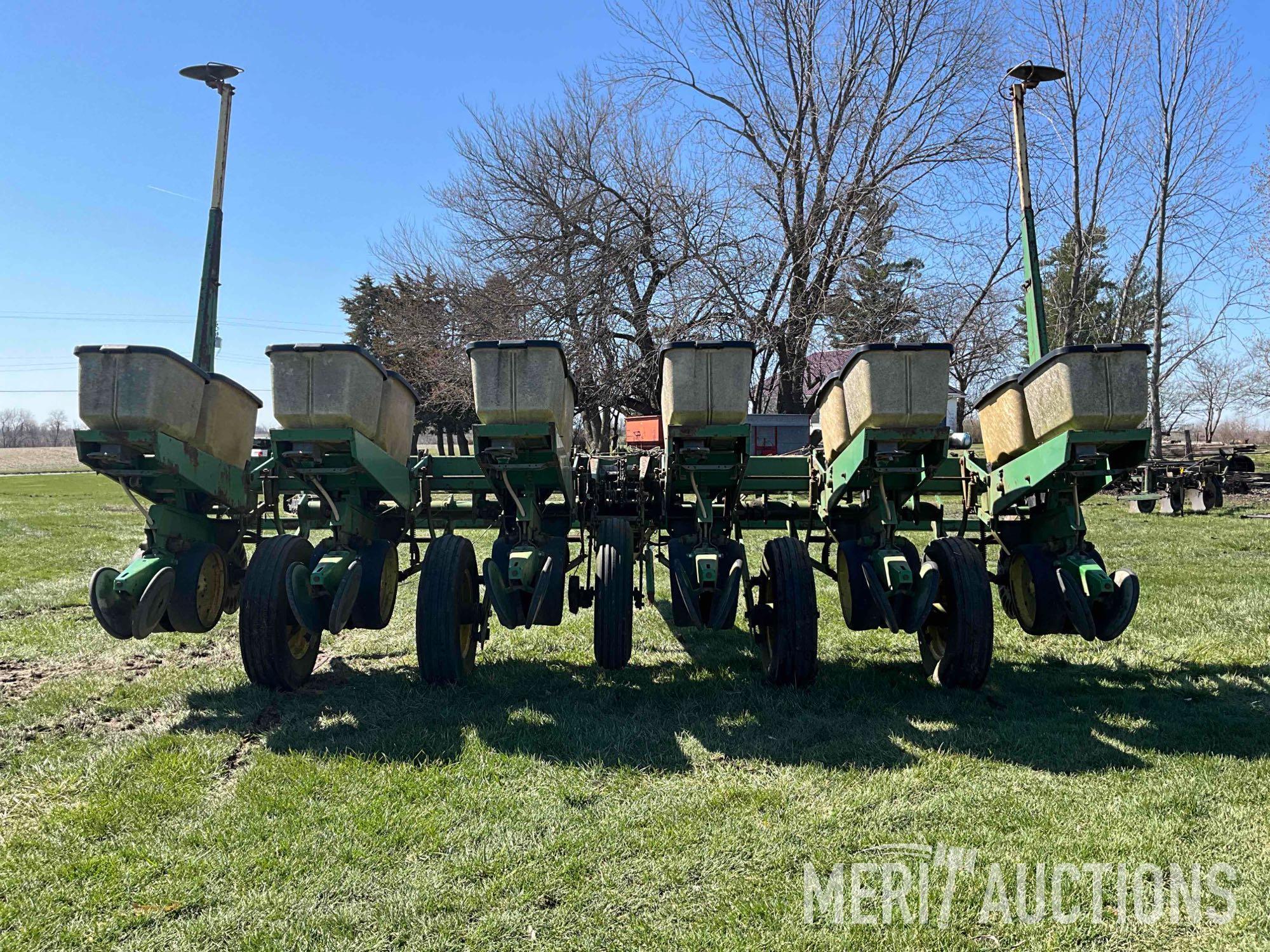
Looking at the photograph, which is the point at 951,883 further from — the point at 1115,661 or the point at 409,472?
the point at 409,472

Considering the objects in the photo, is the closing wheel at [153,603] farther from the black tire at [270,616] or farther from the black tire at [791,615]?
the black tire at [791,615]

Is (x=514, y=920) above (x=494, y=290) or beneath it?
beneath

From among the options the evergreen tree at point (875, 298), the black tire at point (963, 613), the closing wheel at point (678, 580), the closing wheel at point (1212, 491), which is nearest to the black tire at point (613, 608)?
the closing wheel at point (678, 580)

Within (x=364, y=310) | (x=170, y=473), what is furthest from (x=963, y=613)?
(x=364, y=310)

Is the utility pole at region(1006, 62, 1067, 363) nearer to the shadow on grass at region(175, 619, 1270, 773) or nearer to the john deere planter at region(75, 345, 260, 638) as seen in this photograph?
the shadow on grass at region(175, 619, 1270, 773)

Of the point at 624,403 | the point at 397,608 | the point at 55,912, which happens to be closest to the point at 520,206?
the point at 624,403

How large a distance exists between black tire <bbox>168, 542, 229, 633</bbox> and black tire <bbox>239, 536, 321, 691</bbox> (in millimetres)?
625

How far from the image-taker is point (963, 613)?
16.8 ft

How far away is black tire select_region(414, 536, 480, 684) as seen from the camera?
522 centimetres

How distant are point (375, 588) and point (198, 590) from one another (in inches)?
48.3

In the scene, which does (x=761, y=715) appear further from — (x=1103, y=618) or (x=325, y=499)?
(x=325, y=499)

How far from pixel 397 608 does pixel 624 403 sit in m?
9.89

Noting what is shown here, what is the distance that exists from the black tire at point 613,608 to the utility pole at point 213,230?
11.1 feet

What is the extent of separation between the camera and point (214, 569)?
19.2 feet
